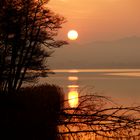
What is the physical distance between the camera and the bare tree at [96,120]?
12133 mm

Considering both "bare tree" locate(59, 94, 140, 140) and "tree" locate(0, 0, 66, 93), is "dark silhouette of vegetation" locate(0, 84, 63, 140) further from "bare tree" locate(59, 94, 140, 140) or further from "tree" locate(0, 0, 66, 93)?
"tree" locate(0, 0, 66, 93)

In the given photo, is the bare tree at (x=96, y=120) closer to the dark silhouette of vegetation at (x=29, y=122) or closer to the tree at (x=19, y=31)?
the dark silhouette of vegetation at (x=29, y=122)

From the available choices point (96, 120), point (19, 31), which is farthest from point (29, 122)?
point (19, 31)

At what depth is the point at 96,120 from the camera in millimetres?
12367

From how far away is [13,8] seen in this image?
A: 21625 mm

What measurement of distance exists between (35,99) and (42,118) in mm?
2059

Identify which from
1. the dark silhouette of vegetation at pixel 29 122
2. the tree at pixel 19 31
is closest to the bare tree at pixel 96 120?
the dark silhouette of vegetation at pixel 29 122

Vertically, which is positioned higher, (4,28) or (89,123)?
(4,28)

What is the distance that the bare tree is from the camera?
12.1 m

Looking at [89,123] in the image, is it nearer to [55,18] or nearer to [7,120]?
[7,120]

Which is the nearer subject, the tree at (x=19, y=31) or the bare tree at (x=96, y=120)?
the bare tree at (x=96, y=120)

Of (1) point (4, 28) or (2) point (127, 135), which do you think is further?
(1) point (4, 28)

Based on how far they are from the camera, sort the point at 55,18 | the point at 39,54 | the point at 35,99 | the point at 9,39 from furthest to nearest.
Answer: the point at 39,54
the point at 55,18
the point at 9,39
the point at 35,99

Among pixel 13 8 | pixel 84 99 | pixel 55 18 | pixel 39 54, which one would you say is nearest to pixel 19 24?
pixel 13 8
